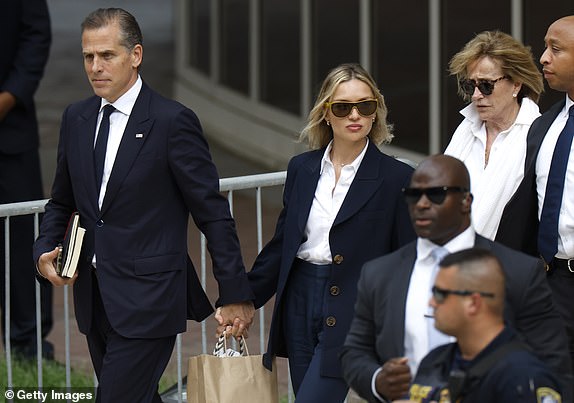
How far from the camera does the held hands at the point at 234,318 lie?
223 inches

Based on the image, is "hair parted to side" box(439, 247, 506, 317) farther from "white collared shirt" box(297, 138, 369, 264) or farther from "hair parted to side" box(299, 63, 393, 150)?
"hair parted to side" box(299, 63, 393, 150)

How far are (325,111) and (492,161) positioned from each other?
68 centimetres

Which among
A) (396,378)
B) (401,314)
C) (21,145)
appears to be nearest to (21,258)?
(21,145)

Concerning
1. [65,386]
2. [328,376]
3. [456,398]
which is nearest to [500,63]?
[328,376]

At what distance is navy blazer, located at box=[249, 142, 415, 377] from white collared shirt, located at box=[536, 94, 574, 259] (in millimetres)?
504

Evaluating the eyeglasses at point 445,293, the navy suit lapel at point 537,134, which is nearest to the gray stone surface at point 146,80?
the navy suit lapel at point 537,134

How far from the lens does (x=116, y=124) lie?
5668 mm

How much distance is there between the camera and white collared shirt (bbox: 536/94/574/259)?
5461 millimetres

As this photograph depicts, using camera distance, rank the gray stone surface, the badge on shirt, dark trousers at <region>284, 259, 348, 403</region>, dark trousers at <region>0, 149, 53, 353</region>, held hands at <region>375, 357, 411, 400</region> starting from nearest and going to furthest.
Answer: the badge on shirt < held hands at <region>375, 357, 411, 400</region> < dark trousers at <region>284, 259, 348, 403</region> < dark trousers at <region>0, 149, 53, 353</region> < the gray stone surface

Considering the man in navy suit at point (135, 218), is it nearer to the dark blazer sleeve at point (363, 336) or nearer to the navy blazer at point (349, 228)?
the navy blazer at point (349, 228)

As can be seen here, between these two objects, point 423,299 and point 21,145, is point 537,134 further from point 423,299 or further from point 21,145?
point 21,145

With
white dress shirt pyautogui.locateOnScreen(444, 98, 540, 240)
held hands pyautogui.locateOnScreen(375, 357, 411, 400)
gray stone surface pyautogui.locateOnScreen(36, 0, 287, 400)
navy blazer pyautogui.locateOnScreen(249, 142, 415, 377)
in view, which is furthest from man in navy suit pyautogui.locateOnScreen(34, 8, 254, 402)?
gray stone surface pyautogui.locateOnScreen(36, 0, 287, 400)

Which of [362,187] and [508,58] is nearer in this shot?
[362,187]

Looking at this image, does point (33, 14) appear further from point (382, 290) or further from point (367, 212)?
point (382, 290)
